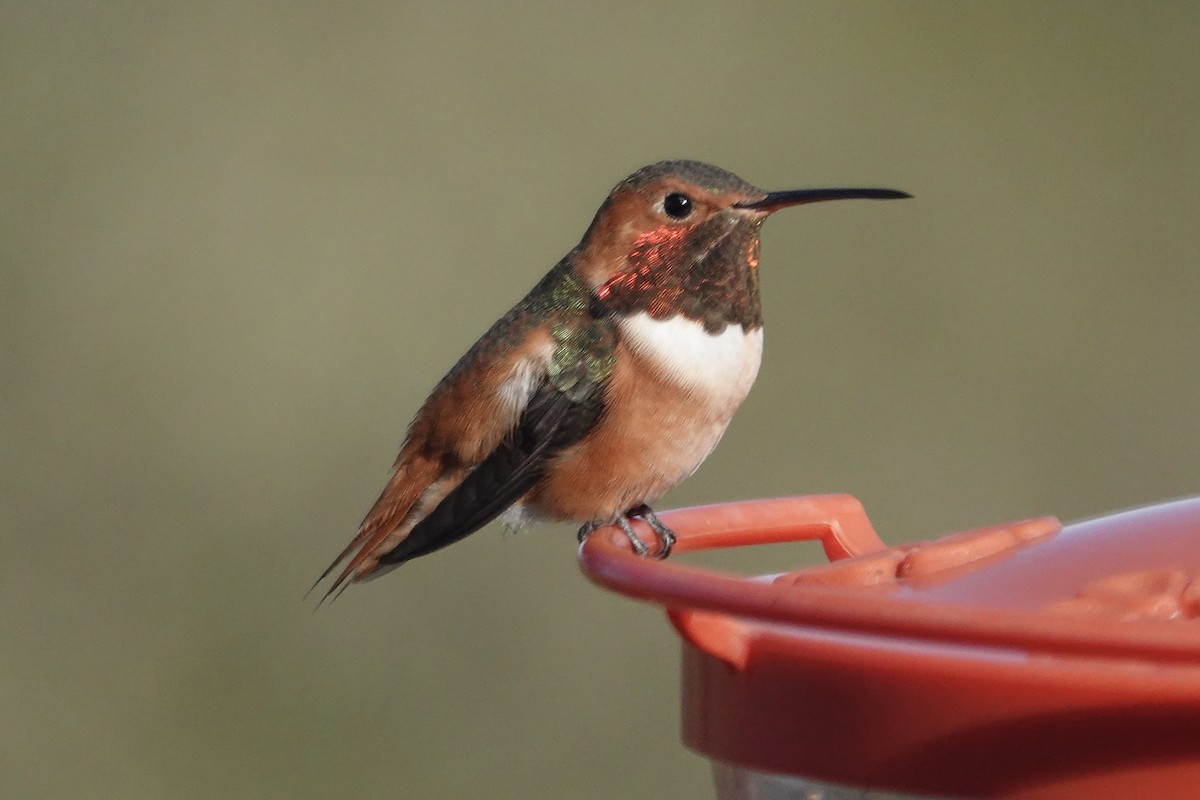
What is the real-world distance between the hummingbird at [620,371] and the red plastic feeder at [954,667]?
1.24 meters

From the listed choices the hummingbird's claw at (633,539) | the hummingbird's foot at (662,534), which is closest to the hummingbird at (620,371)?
the hummingbird's claw at (633,539)

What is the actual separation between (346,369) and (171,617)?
112 centimetres

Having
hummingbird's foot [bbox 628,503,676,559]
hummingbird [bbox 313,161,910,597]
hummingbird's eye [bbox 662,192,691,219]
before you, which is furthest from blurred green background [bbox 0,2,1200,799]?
hummingbird's foot [bbox 628,503,676,559]

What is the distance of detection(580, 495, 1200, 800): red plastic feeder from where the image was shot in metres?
1.50

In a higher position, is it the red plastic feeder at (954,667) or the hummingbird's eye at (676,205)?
the hummingbird's eye at (676,205)

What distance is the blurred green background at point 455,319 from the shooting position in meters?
6.00

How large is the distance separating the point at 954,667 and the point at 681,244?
193 centimetres

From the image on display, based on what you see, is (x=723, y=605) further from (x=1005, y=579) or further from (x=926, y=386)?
(x=926, y=386)

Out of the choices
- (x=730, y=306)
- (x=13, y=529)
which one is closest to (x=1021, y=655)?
(x=730, y=306)

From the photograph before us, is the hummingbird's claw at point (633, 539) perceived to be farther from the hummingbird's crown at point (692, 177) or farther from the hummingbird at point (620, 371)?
the hummingbird's crown at point (692, 177)

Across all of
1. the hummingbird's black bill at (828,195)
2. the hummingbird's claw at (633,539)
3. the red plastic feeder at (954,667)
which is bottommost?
the red plastic feeder at (954,667)

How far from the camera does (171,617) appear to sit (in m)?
6.12

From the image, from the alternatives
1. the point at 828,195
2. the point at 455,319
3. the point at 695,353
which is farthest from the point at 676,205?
the point at 455,319

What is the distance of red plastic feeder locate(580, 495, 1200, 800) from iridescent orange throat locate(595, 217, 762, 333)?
1.33 m
